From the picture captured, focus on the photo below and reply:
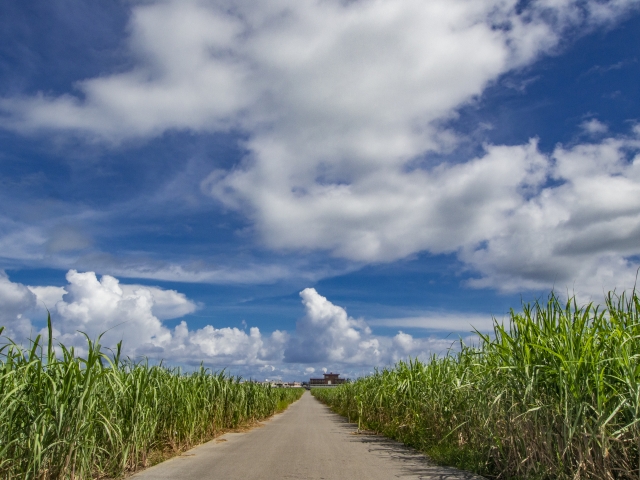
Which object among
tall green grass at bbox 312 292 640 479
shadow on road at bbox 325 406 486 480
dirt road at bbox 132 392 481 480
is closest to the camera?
tall green grass at bbox 312 292 640 479

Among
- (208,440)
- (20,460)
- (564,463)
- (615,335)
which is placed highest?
(615,335)

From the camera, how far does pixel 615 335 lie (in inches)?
258

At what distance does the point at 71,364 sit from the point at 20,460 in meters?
1.28

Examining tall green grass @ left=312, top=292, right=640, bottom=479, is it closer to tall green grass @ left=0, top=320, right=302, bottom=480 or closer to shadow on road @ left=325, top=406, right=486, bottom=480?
shadow on road @ left=325, top=406, right=486, bottom=480

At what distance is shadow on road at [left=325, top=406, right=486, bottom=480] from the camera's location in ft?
28.1

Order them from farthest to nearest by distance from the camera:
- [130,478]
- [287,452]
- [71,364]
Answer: [287,452] < [130,478] < [71,364]

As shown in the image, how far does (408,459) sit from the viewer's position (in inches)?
430

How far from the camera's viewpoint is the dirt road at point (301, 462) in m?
8.88

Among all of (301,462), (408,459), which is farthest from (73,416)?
(408,459)

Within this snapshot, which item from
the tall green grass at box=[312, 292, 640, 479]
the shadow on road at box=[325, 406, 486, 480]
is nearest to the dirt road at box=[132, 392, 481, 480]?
the shadow on road at box=[325, 406, 486, 480]

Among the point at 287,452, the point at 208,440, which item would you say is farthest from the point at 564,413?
the point at 208,440

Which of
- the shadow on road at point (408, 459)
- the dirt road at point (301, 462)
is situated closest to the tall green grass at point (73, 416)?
the dirt road at point (301, 462)

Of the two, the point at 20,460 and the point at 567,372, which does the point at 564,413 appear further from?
the point at 20,460

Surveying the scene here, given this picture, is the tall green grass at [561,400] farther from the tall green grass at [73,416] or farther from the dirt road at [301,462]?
the tall green grass at [73,416]
